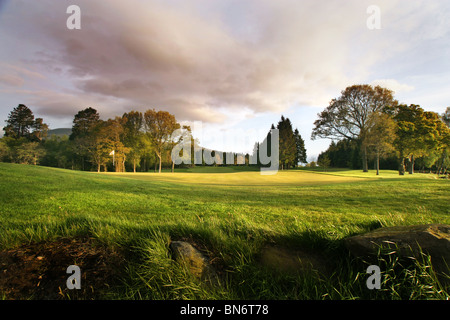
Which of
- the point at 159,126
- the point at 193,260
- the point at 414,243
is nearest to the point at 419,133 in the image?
the point at 414,243

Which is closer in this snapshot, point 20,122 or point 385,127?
point 385,127

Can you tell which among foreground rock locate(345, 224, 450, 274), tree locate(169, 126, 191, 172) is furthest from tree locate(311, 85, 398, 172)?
foreground rock locate(345, 224, 450, 274)

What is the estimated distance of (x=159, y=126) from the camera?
41344 mm

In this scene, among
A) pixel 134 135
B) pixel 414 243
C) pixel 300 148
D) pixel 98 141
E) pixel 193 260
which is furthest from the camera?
pixel 300 148

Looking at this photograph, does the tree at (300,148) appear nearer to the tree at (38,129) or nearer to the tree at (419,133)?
the tree at (419,133)

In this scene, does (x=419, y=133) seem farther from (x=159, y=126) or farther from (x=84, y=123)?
(x=84, y=123)

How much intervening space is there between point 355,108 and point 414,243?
4571 centimetres

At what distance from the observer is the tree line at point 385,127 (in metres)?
29.5

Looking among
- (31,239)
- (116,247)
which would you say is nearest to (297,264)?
(116,247)

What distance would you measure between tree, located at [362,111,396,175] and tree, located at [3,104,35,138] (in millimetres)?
64205

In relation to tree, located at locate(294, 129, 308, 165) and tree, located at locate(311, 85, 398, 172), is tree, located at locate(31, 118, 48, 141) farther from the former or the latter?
tree, located at locate(294, 129, 308, 165)

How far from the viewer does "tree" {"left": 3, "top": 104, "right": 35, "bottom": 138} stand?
128 feet

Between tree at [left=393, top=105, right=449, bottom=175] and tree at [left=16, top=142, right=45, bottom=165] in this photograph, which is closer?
tree at [left=393, top=105, right=449, bottom=175]

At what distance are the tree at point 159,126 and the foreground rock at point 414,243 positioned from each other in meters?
42.4
